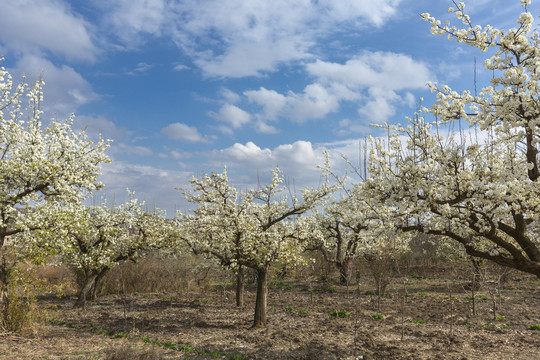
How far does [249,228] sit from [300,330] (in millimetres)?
4429

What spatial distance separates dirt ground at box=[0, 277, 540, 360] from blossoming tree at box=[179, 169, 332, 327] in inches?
97.0

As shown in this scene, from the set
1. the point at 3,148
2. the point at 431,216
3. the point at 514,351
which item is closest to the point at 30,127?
the point at 3,148

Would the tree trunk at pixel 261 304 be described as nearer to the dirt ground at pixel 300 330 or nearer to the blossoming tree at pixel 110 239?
the dirt ground at pixel 300 330

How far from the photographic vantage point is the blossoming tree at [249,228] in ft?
45.3

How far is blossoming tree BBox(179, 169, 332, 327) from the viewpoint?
13797mm

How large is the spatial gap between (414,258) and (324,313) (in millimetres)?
24922

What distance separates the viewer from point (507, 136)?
355 inches

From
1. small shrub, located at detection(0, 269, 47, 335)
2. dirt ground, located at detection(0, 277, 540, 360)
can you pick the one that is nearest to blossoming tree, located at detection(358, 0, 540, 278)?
dirt ground, located at detection(0, 277, 540, 360)

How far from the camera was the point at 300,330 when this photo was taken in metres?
13.1

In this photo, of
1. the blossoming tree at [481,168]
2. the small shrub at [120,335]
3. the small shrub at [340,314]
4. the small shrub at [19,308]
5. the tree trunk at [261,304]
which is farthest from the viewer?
the small shrub at [340,314]

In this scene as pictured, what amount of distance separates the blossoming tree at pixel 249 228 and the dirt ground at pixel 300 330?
246 cm

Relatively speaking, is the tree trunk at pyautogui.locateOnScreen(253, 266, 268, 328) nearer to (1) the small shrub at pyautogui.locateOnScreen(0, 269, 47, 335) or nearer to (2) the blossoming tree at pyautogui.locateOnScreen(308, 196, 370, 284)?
(1) the small shrub at pyautogui.locateOnScreen(0, 269, 47, 335)

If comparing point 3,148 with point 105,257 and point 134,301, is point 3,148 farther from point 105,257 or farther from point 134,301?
point 134,301

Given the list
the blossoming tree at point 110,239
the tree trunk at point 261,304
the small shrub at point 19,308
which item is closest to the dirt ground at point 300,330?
the tree trunk at point 261,304
